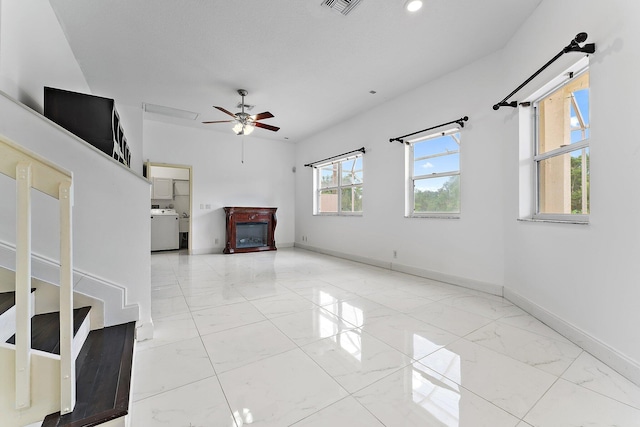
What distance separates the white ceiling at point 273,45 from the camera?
257cm

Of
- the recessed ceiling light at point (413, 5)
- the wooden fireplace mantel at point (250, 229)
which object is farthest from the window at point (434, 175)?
the wooden fireplace mantel at point (250, 229)

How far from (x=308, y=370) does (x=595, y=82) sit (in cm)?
Result: 278

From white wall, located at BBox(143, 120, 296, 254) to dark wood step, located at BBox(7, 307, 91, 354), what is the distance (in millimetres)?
4639

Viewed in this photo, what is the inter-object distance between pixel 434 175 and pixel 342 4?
8.27ft

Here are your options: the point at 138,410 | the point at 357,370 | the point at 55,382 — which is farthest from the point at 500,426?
the point at 55,382

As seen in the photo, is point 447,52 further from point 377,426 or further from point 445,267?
point 377,426

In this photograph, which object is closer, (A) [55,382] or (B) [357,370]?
(A) [55,382]

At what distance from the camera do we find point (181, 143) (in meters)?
5.96

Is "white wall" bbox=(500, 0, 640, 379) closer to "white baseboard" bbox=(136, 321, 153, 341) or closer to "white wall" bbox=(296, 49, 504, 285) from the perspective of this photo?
"white wall" bbox=(296, 49, 504, 285)

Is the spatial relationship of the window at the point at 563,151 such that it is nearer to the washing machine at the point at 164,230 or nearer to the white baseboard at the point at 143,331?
the white baseboard at the point at 143,331

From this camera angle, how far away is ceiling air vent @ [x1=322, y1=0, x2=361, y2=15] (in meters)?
2.43

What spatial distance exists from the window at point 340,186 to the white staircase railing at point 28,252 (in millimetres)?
4794

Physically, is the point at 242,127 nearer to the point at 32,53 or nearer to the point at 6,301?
the point at 32,53

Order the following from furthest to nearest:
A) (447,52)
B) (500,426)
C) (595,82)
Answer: (447,52) → (595,82) → (500,426)
